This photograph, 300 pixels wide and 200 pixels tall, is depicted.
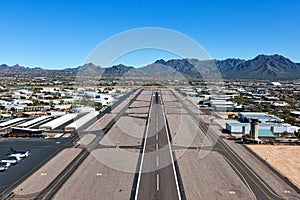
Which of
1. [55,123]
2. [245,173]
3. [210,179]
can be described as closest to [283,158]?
[245,173]

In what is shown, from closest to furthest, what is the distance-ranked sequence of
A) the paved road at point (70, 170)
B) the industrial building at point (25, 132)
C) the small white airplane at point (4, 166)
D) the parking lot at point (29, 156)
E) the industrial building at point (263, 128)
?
the paved road at point (70, 170) → the parking lot at point (29, 156) → the small white airplane at point (4, 166) → the industrial building at point (25, 132) → the industrial building at point (263, 128)

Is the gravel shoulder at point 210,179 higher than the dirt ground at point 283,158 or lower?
higher

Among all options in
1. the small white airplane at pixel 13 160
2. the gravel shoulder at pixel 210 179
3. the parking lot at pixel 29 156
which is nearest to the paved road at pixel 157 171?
the gravel shoulder at pixel 210 179

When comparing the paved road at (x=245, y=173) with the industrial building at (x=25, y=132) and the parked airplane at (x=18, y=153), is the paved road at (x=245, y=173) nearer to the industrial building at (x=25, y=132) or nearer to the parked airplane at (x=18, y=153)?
the parked airplane at (x=18, y=153)

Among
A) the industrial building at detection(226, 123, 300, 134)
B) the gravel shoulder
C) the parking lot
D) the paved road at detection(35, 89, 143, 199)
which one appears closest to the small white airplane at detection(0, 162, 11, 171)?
the parking lot

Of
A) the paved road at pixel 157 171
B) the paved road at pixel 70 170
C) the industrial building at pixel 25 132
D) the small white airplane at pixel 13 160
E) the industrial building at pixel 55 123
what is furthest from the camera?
the industrial building at pixel 55 123

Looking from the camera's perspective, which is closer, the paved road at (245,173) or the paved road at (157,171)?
the paved road at (157,171)

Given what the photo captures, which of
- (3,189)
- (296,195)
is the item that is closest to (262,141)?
(296,195)

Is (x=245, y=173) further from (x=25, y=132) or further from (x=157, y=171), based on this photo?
(x=25, y=132)
